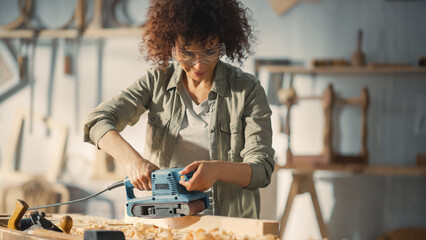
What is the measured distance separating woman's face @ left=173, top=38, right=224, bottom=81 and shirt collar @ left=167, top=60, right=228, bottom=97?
0.09 metres

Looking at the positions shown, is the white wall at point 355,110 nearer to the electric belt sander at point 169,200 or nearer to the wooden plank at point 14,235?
the electric belt sander at point 169,200

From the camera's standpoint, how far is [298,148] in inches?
176

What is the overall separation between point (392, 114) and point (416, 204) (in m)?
0.77

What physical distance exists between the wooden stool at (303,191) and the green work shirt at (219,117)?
2.11 meters

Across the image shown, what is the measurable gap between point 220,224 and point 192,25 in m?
0.67

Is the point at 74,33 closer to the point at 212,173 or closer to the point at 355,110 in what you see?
the point at 355,110

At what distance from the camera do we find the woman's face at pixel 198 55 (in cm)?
178

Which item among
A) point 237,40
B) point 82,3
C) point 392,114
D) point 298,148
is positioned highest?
point 82,3

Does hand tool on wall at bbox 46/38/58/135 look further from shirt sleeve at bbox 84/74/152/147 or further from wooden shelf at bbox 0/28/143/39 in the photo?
shirt sleeve at bbox 84/74/152/147

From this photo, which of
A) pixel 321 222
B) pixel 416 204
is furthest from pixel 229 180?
pixel 416 204

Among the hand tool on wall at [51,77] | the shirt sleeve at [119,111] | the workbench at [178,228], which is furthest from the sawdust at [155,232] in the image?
the hand tool on wall at [51,77]

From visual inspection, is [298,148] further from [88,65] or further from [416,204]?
[88,65]

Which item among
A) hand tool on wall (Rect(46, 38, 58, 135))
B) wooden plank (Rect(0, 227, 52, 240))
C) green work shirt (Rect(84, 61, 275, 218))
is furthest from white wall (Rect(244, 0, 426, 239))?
wooden plank (Rect(0, 227, 52, 240))

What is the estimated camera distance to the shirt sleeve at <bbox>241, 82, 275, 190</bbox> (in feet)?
5.78
